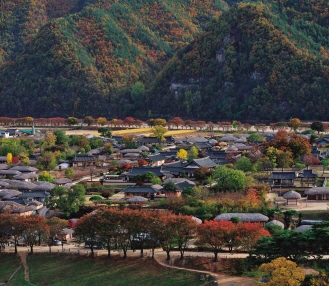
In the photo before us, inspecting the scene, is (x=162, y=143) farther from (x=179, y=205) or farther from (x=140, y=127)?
(x=179, y=205)

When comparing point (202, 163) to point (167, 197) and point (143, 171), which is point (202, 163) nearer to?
point (143, 171)

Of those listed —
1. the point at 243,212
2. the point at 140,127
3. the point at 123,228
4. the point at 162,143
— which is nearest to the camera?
the point at 123,228

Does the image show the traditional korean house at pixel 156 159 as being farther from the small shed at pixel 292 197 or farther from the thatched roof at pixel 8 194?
the small shed at pixel 292 197

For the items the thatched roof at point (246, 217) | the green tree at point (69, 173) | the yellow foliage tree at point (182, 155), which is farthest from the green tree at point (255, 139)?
the thatched roof at point (246, 217)

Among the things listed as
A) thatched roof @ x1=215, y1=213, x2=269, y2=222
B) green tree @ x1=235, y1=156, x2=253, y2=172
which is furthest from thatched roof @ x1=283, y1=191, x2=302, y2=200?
green tree @ x1=235, y1=156, x2=253, y2=172

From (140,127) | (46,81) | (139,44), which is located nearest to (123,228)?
(140,127)

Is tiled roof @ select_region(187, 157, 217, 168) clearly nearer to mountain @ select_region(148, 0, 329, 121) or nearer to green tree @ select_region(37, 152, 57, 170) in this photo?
green tree @ select_region(37, 152, 57, 170)
